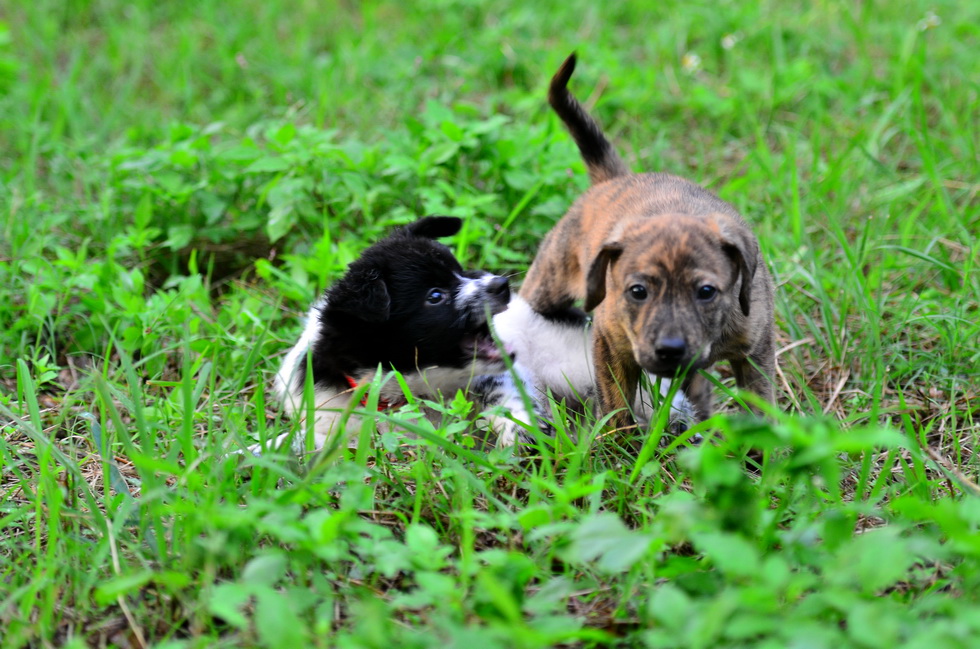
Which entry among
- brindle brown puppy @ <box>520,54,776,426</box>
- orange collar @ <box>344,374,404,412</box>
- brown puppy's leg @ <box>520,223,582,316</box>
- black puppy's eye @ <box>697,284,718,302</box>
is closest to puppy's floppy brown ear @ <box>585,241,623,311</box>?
brindle brown puppy @ <box>520,54,776,426</box>

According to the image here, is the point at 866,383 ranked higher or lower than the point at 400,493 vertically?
lower

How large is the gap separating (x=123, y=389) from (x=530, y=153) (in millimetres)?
2646

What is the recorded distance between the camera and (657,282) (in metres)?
3.18

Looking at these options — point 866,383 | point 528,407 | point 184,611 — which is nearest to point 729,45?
point 866,383

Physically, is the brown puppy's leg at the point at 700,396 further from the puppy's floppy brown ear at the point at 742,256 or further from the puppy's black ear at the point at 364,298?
the puppy's black ear at the point at 364,298

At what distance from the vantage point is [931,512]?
79.0 inches

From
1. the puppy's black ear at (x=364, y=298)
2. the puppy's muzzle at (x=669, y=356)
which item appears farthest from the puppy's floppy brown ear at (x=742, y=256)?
the puppy's black ear at (x=364, y=298)

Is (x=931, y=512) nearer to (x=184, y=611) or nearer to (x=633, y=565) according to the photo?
(x=633, y=565)

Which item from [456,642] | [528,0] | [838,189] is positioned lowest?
[838,189]

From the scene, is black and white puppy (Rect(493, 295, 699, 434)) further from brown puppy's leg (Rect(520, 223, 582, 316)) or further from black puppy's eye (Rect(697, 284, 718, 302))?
black puppy's eye (Rect(697, 284, 718, 302))

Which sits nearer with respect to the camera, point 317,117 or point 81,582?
point 81,582

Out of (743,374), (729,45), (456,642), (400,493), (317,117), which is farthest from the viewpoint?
(729,45)

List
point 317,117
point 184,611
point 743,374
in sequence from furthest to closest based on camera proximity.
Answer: point 317,117, point 743,374, point 184,611

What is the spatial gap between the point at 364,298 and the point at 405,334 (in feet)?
0.85
